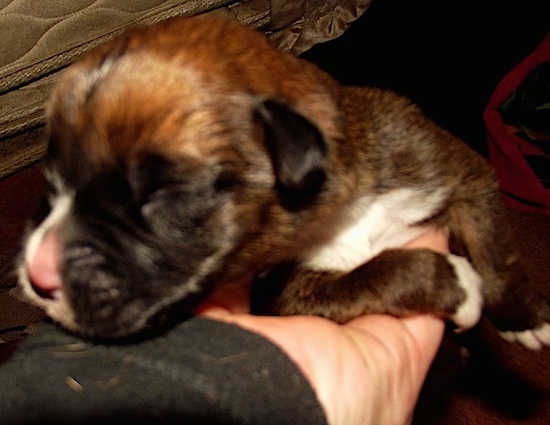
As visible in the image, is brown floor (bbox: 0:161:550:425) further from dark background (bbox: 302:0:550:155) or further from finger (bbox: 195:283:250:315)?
dark background (bbox: 302:0:550:155)

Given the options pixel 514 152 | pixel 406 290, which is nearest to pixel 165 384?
pixel 406 290

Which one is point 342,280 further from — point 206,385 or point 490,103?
point 490,103

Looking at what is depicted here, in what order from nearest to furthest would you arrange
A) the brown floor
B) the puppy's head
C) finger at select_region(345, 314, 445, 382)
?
1. the puppy's head
2. finger at select_region(345, 314, 445, 382)
3. the brown floor

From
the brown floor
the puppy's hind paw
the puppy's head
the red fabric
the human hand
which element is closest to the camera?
the puppy's head

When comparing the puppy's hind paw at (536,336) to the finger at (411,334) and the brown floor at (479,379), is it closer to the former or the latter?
the brown floor at (479,379)

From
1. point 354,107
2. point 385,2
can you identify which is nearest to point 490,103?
point 385,2

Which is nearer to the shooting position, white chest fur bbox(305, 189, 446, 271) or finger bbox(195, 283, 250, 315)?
finger bbox(195, 283, 250, 315)

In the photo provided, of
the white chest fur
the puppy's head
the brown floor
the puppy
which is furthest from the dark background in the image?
the puppy's head

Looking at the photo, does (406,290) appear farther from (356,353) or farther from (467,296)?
(356,353)
